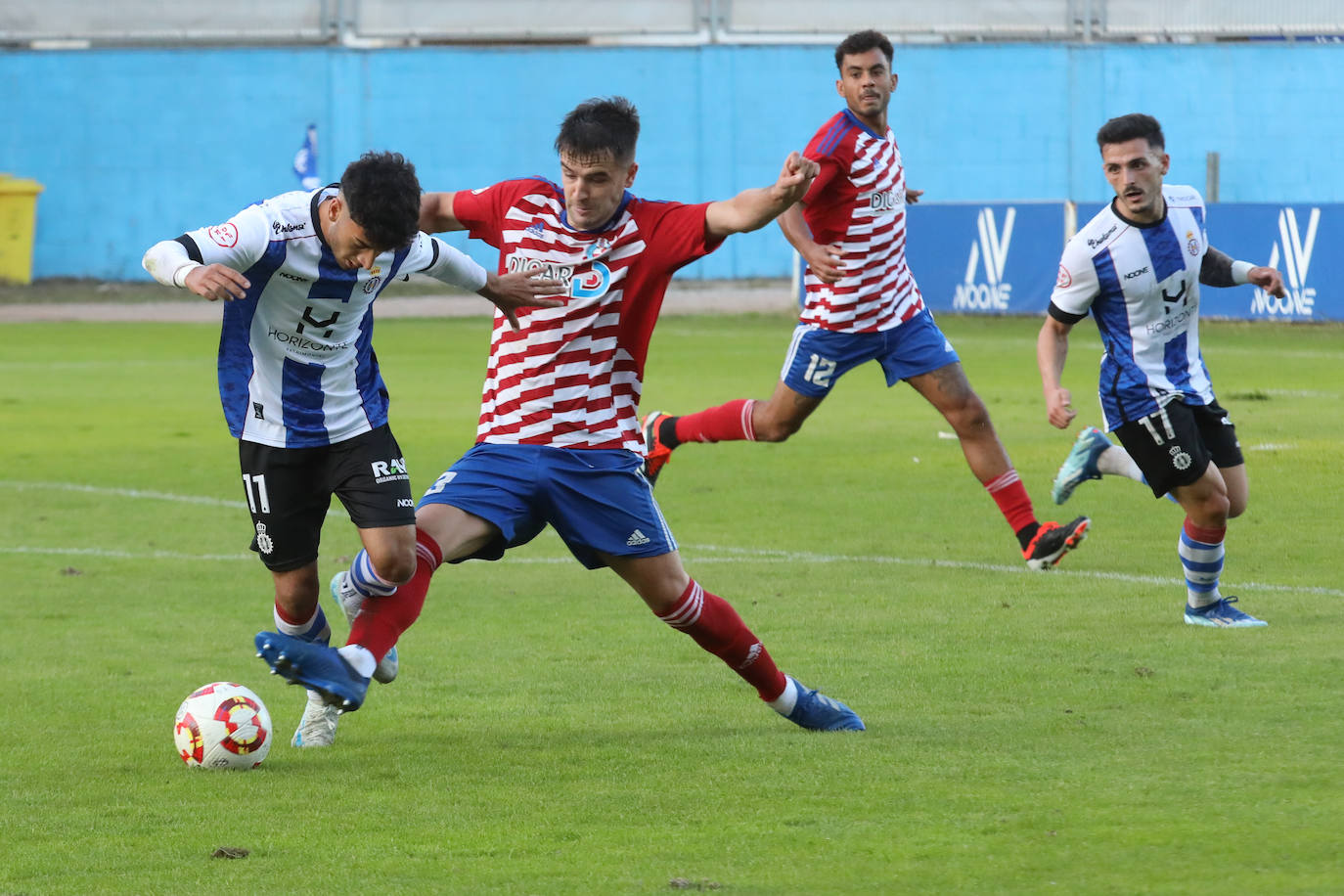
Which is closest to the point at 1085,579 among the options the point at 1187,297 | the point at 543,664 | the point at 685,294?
the point at 1187,297

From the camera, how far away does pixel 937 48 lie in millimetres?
36969

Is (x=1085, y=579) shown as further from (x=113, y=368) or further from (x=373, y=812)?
(x=113, y=368)

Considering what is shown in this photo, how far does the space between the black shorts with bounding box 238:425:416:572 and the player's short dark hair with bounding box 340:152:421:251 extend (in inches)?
30.1

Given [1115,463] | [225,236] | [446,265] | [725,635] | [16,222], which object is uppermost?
[225,236]

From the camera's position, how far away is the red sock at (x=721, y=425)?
10023 mm

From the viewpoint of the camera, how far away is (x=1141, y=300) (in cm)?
736

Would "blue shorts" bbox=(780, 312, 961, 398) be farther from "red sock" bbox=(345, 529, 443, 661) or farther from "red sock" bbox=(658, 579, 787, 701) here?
"red sock" bbox=(345, 529, 443, 661)

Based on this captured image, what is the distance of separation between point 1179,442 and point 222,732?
3.72m

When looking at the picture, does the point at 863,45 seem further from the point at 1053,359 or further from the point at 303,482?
the point at 303,482

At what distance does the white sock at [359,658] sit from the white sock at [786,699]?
1.26 meters

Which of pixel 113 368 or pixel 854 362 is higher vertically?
pixel 854 362

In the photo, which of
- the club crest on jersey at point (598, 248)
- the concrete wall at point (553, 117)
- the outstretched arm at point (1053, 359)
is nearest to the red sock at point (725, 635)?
the club crest on jersey at point (598, 248)

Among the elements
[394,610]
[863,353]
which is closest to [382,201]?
[394,610]

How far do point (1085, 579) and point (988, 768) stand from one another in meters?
3.36
